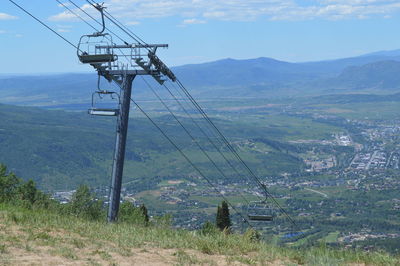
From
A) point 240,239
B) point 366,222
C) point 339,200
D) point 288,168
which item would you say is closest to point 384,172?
point 288,168

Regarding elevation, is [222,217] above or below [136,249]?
below

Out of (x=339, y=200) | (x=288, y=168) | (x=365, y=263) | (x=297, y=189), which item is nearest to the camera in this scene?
(x=365, y=263)

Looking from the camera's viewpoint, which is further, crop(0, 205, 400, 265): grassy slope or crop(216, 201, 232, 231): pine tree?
crop(216, 201, 232, 231): pine tree

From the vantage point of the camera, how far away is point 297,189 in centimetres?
15412

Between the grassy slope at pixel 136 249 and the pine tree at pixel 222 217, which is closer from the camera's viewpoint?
the grassy slope at pixel 136 249

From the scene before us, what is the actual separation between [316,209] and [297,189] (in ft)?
93.7

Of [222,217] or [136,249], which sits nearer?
[136,249]

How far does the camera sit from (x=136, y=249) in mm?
10078

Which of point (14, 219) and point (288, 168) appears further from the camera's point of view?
point (288, 168)

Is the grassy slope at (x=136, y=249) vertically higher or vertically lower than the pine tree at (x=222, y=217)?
higher

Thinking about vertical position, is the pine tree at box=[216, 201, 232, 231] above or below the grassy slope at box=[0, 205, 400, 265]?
below

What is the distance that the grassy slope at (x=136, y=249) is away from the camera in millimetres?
9211

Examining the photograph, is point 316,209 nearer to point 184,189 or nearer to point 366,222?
point 366,222

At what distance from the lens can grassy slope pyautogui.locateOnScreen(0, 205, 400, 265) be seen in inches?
363
